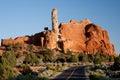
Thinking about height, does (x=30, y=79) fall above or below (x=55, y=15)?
below

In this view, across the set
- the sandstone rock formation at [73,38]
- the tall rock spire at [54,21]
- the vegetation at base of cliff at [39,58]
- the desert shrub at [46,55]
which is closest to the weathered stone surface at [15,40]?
the sandstone rock formation at [73,38]

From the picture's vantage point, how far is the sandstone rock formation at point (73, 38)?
152 meters

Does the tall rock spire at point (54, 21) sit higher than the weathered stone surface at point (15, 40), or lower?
higher

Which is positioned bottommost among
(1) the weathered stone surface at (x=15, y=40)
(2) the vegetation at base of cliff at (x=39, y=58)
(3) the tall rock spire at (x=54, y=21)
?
(2) the vegetation at base of cliff at (x=39, y=58)

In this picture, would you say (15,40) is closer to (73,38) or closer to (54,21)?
(54,21)

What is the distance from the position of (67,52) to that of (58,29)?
2016 centimetres

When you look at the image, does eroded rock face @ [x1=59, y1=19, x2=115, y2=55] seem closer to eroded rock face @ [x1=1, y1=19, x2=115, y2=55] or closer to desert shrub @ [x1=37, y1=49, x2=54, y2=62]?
eroded rock face @ [x1=1, y1=19, x2=115, y2=55]

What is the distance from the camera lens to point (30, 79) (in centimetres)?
3631

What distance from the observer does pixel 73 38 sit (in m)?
170

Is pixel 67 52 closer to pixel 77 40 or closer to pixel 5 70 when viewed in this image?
pixel 77 40

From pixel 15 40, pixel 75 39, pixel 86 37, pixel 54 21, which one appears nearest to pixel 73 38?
pixel 75 39

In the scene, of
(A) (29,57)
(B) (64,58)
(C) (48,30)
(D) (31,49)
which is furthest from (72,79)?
(C) (48,30)

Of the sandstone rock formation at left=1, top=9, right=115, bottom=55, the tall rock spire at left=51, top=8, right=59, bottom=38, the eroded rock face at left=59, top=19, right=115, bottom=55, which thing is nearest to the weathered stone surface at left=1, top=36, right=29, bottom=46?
the sandstone rock formation at left=1, top=9, right=115, bottom=55

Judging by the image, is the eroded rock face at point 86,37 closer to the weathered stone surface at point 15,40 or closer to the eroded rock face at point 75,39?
the eroded rock face at point 75,39
